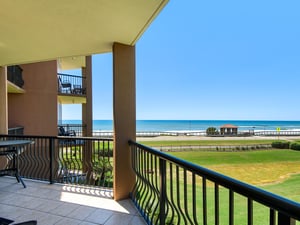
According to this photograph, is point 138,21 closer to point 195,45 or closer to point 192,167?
point 192,167

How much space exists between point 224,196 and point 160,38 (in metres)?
20.0

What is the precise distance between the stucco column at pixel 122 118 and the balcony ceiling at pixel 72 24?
0.29 meters

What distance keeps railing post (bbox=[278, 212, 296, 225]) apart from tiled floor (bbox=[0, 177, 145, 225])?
198cm

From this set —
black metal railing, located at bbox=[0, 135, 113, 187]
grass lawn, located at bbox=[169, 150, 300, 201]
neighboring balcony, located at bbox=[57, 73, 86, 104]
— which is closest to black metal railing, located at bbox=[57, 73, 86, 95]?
neighboring balcony, located at bbox=[57, 73, 86, 104]

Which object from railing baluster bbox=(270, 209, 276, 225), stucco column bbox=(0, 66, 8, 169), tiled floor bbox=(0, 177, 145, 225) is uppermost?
stucco column bbox=(0, 66, 8, 169)

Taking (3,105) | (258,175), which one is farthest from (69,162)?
(258,175)

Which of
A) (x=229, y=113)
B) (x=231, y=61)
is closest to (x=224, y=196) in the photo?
(x=231, y=61)

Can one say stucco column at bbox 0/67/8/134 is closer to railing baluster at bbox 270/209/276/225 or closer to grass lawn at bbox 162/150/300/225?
grass lawn at bbox 162/150/300/225

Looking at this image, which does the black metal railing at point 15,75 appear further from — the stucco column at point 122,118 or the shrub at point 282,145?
the shrub at point 282,145

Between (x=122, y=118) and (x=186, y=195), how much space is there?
190cm

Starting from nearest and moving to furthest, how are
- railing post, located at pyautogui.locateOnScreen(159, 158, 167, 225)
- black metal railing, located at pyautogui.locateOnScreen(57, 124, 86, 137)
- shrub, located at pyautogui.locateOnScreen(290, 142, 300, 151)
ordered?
railing post, located at pyautogui.locateOnScreen(159, 158, 167, 225) < black metal railing, located at pyautogui.locateOnScreen(57, 124, 86, 137) < shrub, located at pyautogui.locateOnScreen(290, 142, 300, 151)

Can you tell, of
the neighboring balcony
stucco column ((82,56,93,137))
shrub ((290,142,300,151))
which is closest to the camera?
the neighboring balcony

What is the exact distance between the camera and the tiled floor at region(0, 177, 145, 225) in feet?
7.91

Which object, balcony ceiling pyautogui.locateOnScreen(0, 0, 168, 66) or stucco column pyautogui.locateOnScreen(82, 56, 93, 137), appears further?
stucco column pyautogui.locateOnScreen(82, 56, 93, 137)
